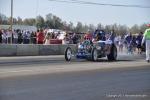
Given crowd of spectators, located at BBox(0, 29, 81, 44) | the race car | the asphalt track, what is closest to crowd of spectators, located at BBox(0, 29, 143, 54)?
crowd of spectators, located at BBox(0, 29, 81, 44)

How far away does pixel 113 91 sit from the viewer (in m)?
11.0

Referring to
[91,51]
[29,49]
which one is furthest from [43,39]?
[91,51]

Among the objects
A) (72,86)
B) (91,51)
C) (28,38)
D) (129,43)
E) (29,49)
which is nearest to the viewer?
(72,86)

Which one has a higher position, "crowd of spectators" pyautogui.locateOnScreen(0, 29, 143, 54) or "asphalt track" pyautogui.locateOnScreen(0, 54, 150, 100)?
"crowd of spectators" pyautogui.locateOnScreen(0, 29, 143, 54)

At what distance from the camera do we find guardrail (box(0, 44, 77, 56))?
1125 inches

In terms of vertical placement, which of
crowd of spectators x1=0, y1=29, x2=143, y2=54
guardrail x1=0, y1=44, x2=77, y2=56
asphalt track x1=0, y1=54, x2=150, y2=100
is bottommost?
asphalt track x1=0, y1=54, x2=150, y2=100

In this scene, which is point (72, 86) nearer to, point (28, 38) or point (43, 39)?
point (43, 39)

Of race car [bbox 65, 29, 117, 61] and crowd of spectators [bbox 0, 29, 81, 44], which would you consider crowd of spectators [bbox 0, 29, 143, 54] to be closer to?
crowd of spectators [bbox 0, 29, 81, 44]

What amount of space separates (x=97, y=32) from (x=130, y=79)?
12073 millimetres

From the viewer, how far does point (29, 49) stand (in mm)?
30453

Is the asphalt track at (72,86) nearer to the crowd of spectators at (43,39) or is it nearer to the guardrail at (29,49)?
the guardrail at (29,49)

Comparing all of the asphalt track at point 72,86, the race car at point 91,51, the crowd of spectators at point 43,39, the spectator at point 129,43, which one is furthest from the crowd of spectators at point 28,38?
the asphalt track at point 72,86

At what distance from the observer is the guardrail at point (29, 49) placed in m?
28.6

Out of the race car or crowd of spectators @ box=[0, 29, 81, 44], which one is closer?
the race car
